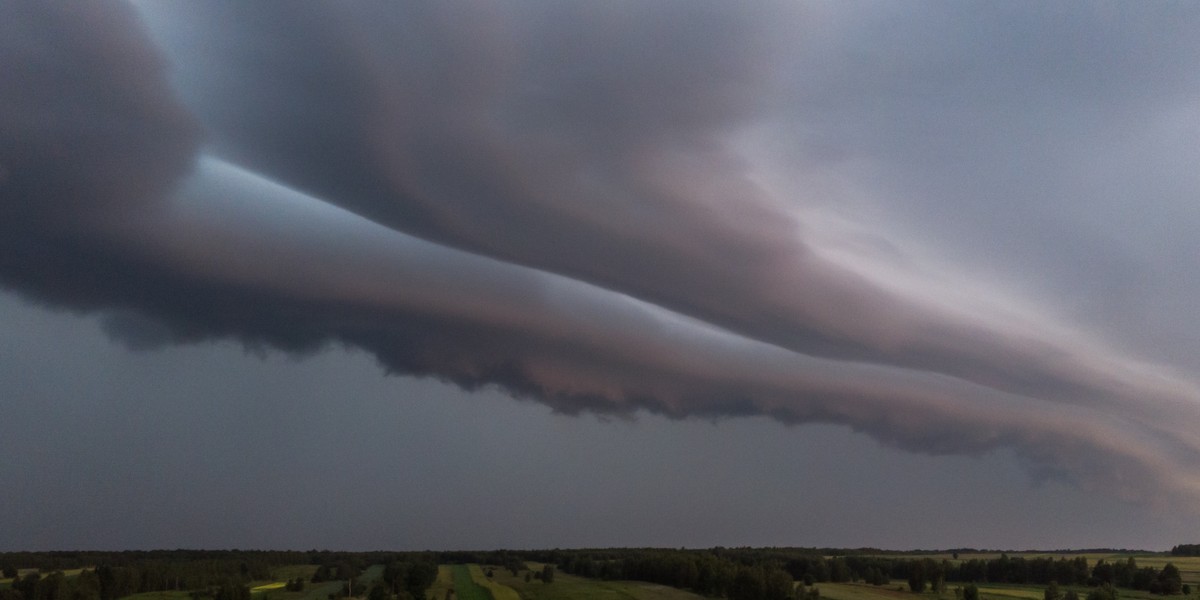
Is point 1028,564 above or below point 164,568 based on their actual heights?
above

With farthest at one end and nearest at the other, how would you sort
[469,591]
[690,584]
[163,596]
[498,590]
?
[498,590]
[469,591]
[690,584]
[163,596]

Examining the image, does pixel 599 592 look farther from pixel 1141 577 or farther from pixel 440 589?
pixel 1141 577

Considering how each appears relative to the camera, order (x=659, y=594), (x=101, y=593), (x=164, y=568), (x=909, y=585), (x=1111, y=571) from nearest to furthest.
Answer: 1. (x=659, y=594)
2. (x=101, y=593)
3. (x=909, y=585)
4. (x=1111, y=571)
5. (x=164, y=568)

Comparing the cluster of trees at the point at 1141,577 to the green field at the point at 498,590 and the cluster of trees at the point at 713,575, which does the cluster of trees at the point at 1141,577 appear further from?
the green field at the point at 498,590

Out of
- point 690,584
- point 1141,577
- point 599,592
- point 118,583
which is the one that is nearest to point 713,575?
point 690,584

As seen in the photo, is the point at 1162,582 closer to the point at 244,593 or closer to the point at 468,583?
the point at 468,583

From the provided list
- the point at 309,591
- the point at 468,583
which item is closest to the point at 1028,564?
the point at 468,583

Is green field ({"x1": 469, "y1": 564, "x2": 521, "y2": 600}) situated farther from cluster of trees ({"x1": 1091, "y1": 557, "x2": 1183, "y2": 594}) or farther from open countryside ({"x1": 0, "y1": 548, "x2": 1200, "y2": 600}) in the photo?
cluster of trees ({"x1": 1091, "y1": 557, "x2": 1183, "y2": 594})

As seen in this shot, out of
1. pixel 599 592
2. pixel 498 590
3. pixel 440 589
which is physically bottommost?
pixel 440 589

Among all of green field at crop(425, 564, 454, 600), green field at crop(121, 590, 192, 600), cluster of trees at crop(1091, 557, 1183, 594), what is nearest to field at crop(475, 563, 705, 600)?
green field at crop(425, 564, 454, 600)

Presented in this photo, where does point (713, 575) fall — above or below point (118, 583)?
above

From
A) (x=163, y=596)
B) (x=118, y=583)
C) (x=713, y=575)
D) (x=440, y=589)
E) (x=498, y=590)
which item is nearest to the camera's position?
(x=713, y=575)
